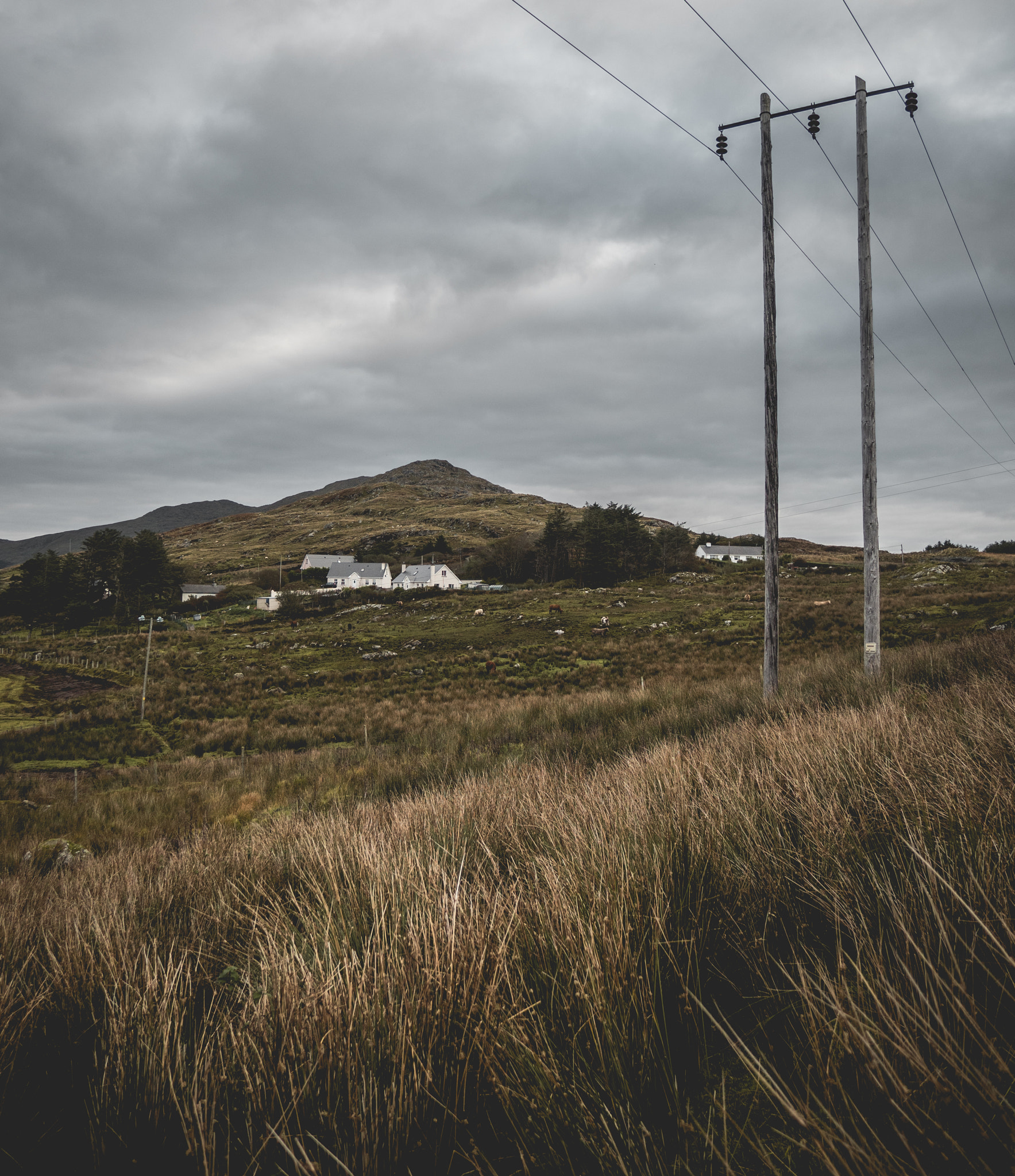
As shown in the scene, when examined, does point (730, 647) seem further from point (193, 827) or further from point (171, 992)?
point (171, 992)

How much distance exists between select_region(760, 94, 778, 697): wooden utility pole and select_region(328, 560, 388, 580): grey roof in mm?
90887

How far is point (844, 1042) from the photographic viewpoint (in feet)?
4.21

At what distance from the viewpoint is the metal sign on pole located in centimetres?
953

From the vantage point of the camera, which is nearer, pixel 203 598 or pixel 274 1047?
pixel 274 1047

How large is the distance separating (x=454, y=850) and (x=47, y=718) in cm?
2717

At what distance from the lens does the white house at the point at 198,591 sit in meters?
83.8

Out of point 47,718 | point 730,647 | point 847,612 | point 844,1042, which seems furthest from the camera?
point 847,612

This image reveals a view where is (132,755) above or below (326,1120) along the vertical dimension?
below

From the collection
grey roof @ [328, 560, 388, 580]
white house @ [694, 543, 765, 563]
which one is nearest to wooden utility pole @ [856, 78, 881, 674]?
white house @ [694, 543, 765, 563]

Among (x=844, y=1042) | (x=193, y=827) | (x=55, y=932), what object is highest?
(x=844, y=1042)

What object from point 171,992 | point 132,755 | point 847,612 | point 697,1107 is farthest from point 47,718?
point 847,612

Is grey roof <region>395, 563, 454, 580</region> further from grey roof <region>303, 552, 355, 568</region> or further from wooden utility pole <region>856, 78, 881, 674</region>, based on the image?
wooden utility pole <region>856, 78, 881, 674</region>

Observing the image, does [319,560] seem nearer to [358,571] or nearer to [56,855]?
[358,571]

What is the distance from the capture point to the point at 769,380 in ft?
31.4
